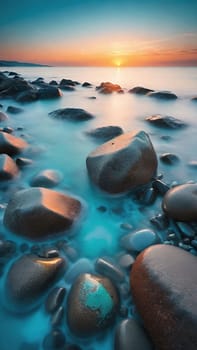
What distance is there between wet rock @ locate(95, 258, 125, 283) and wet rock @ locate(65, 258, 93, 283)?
2.2 inches

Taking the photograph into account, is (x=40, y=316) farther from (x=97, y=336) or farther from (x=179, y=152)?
(x=179, y=152)

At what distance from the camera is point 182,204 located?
1.88 meters

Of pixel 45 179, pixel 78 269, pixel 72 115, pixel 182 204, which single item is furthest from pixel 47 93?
pixel 78 269

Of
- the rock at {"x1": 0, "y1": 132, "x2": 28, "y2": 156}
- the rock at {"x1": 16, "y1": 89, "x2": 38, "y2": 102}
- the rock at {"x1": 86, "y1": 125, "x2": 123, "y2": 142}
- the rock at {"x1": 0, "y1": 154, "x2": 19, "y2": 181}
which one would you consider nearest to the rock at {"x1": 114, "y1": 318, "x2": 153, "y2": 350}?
the rock at {"x1": 0, "y1": 154, "x2": 19, "y2": 181}

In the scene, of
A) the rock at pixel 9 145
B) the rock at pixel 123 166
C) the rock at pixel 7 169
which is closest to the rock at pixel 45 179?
the rock at pixel 7 169

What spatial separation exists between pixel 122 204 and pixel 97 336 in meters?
1.19

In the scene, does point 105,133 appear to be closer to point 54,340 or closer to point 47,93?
point 54,340

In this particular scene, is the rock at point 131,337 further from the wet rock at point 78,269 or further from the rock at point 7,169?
the rock at point 7,169

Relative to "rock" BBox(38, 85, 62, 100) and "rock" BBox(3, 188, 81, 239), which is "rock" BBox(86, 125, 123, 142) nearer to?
"rock" BBox(3, 188, 81, 239)

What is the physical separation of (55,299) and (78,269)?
0.25 meters

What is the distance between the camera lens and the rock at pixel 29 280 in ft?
4.44

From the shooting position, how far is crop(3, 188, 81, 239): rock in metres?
1.77

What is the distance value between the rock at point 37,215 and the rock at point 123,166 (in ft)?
1.79

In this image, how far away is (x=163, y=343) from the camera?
106 centimetres
